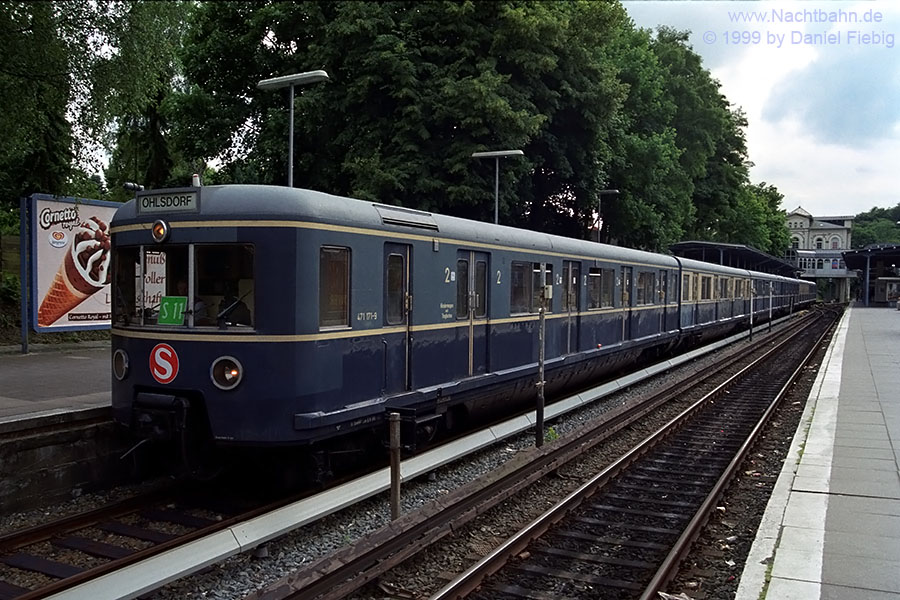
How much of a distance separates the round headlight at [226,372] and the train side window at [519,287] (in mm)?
5196

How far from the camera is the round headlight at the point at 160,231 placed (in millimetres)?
7137

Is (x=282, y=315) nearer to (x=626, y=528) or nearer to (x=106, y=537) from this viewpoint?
(x=106, y=537)

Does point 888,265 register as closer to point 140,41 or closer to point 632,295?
point 632,295

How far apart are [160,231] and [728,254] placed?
47947 mm

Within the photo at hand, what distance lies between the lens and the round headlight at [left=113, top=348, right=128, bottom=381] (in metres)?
7.36

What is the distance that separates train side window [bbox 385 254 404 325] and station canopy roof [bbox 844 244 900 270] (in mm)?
66957

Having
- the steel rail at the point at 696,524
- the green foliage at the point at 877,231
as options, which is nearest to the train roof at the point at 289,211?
the steel rail at the point at 696,524

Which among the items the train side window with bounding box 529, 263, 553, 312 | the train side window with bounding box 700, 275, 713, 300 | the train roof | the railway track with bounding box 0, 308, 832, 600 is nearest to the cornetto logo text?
the train roof

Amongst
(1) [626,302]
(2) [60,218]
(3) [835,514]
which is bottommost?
(3) [835,514]

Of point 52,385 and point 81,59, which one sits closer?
point 81,59

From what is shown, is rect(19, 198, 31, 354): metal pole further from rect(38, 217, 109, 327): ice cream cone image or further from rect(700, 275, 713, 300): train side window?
rect(700, 275, 713, 300): train side window

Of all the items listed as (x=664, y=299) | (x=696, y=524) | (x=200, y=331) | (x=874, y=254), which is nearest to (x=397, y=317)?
(x=200, y=331)

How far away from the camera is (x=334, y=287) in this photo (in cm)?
736

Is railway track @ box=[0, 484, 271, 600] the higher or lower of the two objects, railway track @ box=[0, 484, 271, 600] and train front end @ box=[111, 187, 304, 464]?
the lower
